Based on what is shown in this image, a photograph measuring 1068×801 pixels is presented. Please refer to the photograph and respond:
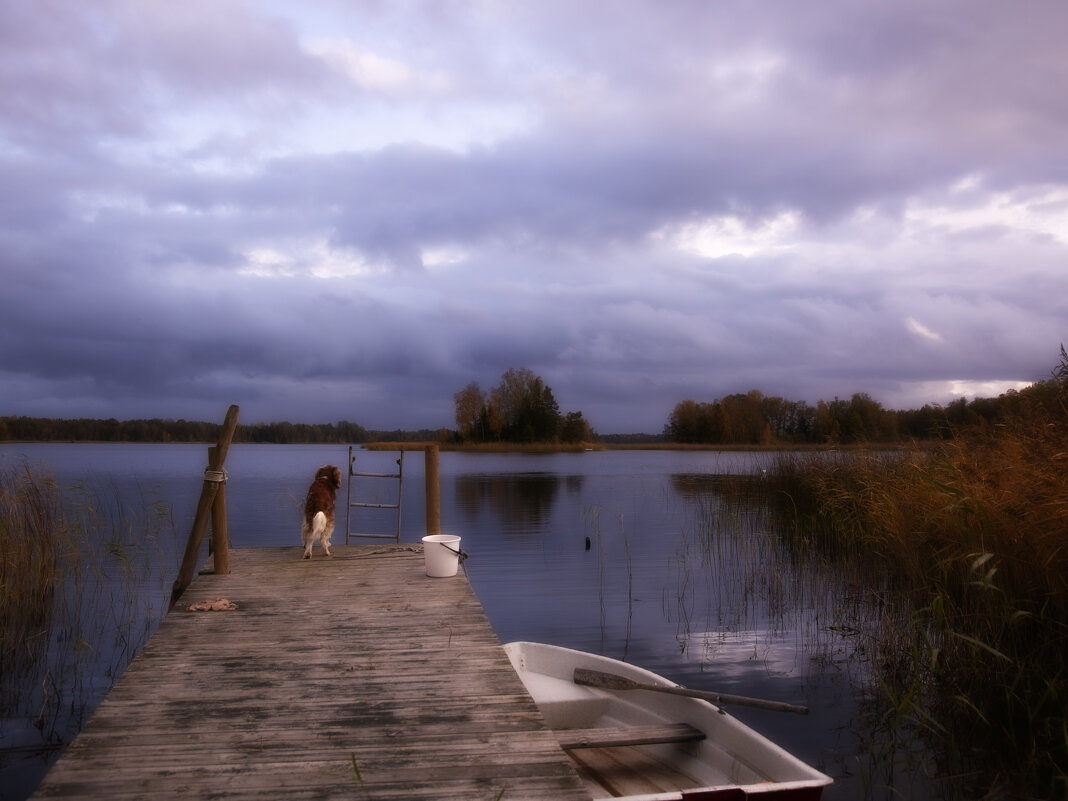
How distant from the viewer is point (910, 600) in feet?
21.7

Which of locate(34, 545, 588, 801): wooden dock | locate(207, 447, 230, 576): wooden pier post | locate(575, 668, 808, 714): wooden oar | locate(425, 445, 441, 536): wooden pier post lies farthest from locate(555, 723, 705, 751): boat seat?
locate(425, 445, 441, 536): wooden pier post

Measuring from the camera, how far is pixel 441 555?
7.27 m

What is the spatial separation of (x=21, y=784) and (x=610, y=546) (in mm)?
12160

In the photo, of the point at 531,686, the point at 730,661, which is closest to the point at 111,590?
the point at 531,686

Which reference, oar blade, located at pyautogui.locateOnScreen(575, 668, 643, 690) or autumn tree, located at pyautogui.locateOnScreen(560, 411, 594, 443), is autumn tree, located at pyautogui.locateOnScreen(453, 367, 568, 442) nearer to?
autumn tree, located at pyautogui.locateOnScreen(560, 411, 594, 443)

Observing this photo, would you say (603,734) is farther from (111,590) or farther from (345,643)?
(111,590)

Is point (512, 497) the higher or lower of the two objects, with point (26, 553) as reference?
lower

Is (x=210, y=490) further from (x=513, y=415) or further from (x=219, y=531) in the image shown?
(x=513, y=415)

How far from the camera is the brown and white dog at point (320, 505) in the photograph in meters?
7.97

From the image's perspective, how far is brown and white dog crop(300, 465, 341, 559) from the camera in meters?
7.97

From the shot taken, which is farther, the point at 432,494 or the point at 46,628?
the point at 432,494

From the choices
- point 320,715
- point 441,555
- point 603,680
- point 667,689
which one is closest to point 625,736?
point 667,689

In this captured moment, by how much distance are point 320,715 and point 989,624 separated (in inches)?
173

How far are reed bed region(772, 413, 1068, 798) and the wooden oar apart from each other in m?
0.93
